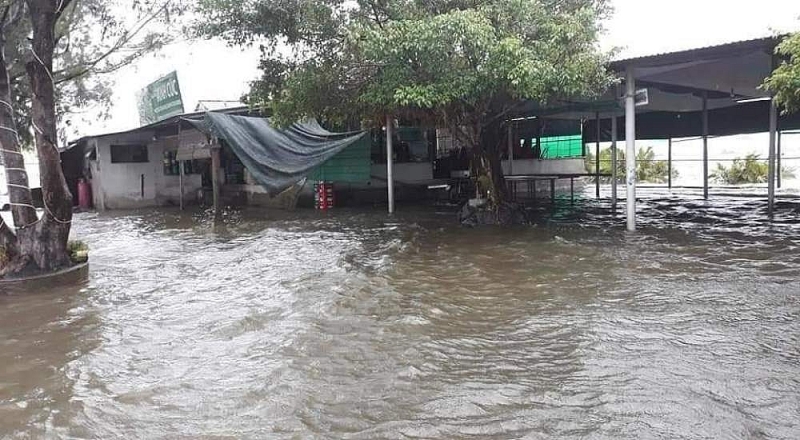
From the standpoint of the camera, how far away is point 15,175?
7.32m

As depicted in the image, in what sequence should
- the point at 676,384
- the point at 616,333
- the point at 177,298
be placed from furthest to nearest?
1. the point at 177,298
2. the point at 616,333
3. the point at 676,384

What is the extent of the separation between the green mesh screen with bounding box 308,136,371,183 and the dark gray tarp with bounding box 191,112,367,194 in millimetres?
607

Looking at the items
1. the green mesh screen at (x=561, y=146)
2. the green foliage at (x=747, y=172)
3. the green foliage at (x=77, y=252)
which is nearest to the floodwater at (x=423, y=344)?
the green foliage at (x=77, y=252)

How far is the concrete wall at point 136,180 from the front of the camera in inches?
688

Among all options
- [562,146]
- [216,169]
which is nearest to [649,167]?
[562,146]

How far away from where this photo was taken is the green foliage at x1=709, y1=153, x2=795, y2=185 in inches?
784

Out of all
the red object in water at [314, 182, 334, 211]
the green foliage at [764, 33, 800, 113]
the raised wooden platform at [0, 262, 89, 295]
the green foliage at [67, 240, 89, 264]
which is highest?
the green foliage at [764, 33, 800, 113]

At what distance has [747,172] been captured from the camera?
65.9 ft

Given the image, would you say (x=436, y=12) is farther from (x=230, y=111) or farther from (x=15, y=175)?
(x=230, y=111)

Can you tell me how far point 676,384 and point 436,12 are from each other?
21.8 feet

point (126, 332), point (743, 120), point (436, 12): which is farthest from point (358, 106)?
point (743, 120)

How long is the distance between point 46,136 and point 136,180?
11245mm

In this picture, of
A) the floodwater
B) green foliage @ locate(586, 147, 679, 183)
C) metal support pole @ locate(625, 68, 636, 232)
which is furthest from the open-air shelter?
green foliage @ locate(586, 147, 679, 183)

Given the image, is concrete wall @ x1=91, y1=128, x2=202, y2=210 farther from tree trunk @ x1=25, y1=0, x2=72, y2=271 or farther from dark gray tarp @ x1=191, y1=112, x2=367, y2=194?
tree trunk @ x1=25, y1=0, x2=72, y2=271
